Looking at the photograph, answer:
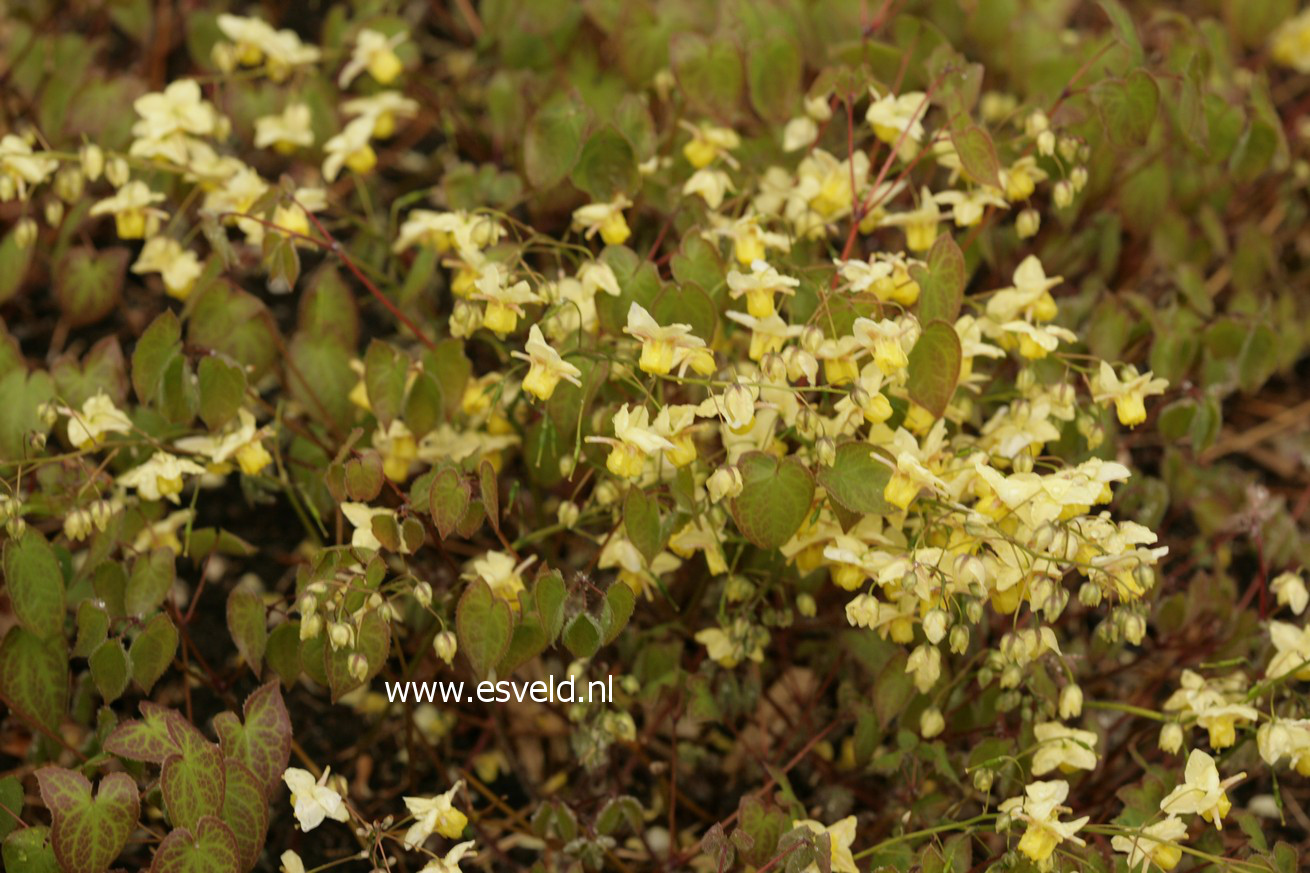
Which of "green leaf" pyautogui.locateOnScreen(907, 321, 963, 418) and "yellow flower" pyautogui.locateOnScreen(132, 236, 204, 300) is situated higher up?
"green leaf" pyautogui.locateOnScreen(907, 321, 963, 418)

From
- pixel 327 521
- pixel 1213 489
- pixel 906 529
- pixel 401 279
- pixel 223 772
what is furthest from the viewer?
pixel 401 279

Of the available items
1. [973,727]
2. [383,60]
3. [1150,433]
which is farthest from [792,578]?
[383,60]

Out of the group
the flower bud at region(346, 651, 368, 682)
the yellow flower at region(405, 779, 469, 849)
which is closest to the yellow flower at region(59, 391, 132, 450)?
the flower bud at region(346, 651, 368, 682)

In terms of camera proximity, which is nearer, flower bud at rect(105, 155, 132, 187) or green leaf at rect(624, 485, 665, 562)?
green leaf at rect(624, 485, 665, 562)

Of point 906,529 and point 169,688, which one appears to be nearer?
point 906,529

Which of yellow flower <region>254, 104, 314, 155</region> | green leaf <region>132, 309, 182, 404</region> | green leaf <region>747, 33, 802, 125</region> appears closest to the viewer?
green leaf <region>132, 309, 182, 404</region>

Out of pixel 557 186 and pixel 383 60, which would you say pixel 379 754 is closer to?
pixel 557 186

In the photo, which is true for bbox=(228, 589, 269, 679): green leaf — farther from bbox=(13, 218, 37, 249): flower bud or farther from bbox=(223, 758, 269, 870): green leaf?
bbox=(13, 218, 37, 249): flower bud

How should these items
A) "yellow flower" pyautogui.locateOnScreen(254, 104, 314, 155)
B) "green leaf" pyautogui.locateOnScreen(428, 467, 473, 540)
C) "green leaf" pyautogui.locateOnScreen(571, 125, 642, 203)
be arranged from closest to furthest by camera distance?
"green leaf" pyautogui.locateOnScreen(428, 467, 473, 540) → "green leaf" pyautogui.locateOnScreen(571, 125, 642, 203) → "yellow flower" pyautogui.locateOnScreen(254, 104, 314, 155)
